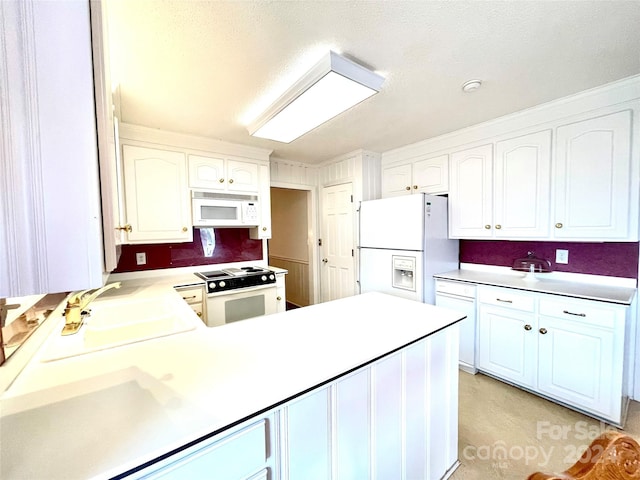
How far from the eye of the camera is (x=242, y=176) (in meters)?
3.14

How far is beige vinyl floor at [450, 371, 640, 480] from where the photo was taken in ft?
5.05

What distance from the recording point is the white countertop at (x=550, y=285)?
1832 mm

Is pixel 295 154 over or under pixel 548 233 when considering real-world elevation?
over

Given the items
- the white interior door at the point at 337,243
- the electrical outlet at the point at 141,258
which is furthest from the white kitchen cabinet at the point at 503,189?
the electrical outlet at the point at 141,258

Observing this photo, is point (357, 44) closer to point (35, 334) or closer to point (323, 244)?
point (35, 334)

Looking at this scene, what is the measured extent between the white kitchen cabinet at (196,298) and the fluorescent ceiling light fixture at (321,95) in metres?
1.62

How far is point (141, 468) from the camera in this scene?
1.81 feet

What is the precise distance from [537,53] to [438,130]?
1.21 meters

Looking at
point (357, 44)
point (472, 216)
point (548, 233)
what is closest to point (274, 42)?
point (357, 44)

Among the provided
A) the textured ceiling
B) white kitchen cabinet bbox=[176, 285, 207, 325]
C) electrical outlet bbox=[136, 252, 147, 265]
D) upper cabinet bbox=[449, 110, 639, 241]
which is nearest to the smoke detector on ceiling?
the textured ceiling

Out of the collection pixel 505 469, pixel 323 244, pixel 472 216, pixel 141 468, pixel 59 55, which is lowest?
pixel 505 469

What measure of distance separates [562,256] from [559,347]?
0.88 m

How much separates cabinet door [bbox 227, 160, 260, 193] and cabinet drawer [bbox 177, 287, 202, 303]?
1195 millimetres

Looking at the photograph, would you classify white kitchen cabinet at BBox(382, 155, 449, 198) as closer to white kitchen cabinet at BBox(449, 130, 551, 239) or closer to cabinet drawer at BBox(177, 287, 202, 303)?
white kitchen cabinet at BBox(449, 130, 551, 239)
